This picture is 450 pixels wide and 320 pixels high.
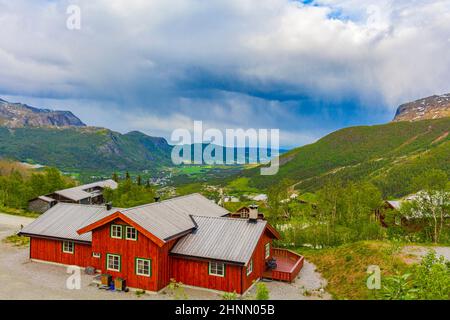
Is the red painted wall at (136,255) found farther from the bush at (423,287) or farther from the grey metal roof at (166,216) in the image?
the bush at (423,287)

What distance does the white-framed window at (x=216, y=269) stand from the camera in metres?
24.5

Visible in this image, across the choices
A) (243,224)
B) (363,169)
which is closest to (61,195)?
(243,224)

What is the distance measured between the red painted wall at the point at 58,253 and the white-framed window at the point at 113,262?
10.6ft

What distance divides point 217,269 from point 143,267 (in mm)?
5336

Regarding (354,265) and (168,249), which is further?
(354,265)

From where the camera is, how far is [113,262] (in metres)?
25.9

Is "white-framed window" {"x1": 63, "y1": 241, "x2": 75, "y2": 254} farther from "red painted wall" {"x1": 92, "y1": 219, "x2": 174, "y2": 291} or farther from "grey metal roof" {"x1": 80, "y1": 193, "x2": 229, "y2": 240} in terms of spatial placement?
"red painted wall" {"x1": 92, "y1": 219, "x2": 174, "y2": 291}

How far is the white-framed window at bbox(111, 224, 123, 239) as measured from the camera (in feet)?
84.4

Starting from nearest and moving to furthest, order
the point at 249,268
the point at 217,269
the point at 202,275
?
the point at 217,269, the point at 202,275, the point at 249,268

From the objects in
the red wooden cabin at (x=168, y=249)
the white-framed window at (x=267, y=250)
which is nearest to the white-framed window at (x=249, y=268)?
the red wooden cabin at (x=168, y=249)

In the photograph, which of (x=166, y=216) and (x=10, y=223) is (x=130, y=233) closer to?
(x=166, y=216)

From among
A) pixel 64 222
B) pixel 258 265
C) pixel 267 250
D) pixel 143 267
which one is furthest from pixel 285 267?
pixel 64 222

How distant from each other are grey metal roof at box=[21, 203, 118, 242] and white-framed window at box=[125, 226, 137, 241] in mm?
5265

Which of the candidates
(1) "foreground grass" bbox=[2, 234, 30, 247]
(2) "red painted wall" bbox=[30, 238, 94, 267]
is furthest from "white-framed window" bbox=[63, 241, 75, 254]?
(1) "foreground grass" bbox=[2, 234, 30, 247]
